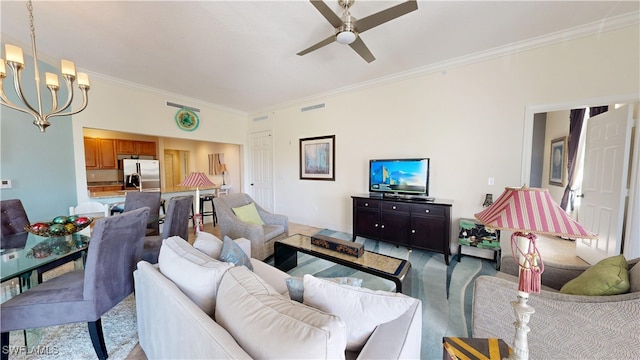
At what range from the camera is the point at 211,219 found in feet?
17.3

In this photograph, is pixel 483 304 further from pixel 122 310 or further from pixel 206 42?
pixel 206 42

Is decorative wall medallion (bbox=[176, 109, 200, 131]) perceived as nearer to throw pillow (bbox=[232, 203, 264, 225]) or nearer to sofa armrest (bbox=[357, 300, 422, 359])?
throw pillow (bbox=[232, 203, 264, 225])

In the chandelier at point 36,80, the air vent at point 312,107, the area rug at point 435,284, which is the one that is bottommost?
the area rug at point 435,284

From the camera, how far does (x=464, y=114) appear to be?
316 centimetres

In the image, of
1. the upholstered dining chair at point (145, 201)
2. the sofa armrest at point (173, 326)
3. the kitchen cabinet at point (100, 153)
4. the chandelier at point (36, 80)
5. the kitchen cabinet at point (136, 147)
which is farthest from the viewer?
the kitchen cabinet at point (136, 147)

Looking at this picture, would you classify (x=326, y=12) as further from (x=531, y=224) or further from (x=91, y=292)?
(x=91, y=292)

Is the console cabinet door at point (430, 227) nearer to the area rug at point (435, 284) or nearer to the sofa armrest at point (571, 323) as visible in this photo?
the area rug at point (435, 284)

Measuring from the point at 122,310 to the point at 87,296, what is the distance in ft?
2.44

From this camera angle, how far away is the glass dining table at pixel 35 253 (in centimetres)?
152

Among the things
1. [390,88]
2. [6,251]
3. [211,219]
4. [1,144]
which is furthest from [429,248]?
[1,144]

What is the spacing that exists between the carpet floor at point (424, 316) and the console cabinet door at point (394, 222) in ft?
1.33

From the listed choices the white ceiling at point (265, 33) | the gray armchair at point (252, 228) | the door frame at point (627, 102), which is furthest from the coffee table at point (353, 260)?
the door frame at point (627, 102)

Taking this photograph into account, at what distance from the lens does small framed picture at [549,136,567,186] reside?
4197 millimetres

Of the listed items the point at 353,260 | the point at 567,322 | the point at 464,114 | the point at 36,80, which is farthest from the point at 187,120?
the point at 567,322
